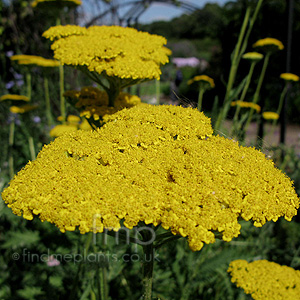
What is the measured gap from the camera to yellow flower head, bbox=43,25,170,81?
1.55 meters

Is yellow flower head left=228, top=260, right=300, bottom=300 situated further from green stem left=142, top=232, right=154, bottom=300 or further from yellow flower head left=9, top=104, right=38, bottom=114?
yellow flower head left=9, top=104, right=38, bottom=114

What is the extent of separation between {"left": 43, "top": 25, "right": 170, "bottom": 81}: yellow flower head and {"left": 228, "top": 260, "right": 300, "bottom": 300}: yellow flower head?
1.20m

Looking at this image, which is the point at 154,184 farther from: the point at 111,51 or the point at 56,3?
the point at 56,3

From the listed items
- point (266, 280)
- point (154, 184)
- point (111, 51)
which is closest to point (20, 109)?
point (111, 51)

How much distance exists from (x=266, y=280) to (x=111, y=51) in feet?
4.86

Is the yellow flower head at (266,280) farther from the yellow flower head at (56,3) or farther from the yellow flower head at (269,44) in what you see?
the yellow flower head at (56,3)

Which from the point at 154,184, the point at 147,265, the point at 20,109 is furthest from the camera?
A: the point at 20,109

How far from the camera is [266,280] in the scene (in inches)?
63.6

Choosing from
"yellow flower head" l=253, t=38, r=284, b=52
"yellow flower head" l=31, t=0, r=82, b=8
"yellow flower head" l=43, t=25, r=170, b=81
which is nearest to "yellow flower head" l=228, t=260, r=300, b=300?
"yellow flower head" l=43, t=25, r=170, b=81

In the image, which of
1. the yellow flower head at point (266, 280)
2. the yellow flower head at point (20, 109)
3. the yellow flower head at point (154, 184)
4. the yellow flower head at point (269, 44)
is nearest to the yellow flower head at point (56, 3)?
the yellow flower head at point (20, 109)

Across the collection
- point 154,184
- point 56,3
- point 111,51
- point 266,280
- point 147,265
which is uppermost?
point 56,3

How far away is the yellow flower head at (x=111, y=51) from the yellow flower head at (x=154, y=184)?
0.37m

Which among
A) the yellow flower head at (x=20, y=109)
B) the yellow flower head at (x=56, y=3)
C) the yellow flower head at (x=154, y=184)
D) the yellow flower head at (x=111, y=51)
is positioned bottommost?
the yellow flower head at (x=20, y=109)

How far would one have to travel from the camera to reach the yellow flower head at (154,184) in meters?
1.00
